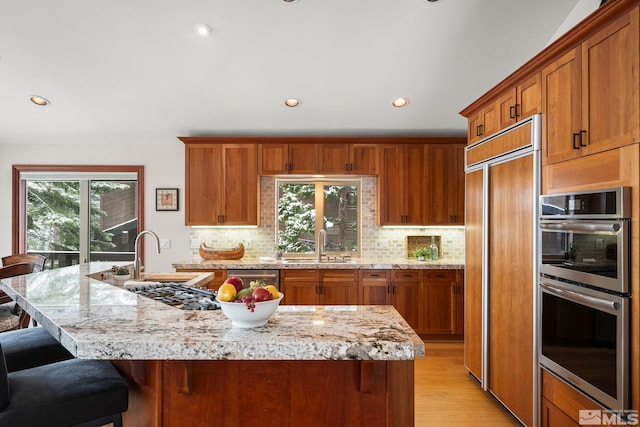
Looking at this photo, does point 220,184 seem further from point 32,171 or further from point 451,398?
point 451,398

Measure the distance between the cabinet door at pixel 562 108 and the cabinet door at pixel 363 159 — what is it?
8.07 feet

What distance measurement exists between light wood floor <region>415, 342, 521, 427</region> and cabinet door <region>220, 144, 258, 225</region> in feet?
8.18

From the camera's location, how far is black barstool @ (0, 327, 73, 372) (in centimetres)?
208

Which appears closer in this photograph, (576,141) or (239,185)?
(576,141)

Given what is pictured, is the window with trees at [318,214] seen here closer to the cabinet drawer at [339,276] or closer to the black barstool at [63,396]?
the cabinet drawer at [339,276]

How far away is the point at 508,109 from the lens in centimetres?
284

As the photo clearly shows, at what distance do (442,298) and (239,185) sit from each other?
266 cm

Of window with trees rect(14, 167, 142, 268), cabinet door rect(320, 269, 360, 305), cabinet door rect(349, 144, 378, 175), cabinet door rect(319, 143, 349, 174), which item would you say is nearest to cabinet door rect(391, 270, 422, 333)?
cabinet door rect(320, 269, 360, 305)

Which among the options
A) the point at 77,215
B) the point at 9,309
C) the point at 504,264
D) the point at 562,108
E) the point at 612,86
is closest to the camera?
the point at 612,86

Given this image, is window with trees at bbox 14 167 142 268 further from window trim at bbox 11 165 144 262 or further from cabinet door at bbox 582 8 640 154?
cabinet door at bbox 582 8 640 154

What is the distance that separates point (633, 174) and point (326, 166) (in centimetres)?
330

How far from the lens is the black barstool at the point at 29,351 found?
2.08 meters

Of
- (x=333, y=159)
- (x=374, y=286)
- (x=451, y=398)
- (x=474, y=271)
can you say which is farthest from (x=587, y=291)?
(x=333, y=159)

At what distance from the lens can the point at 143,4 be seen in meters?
3.09
